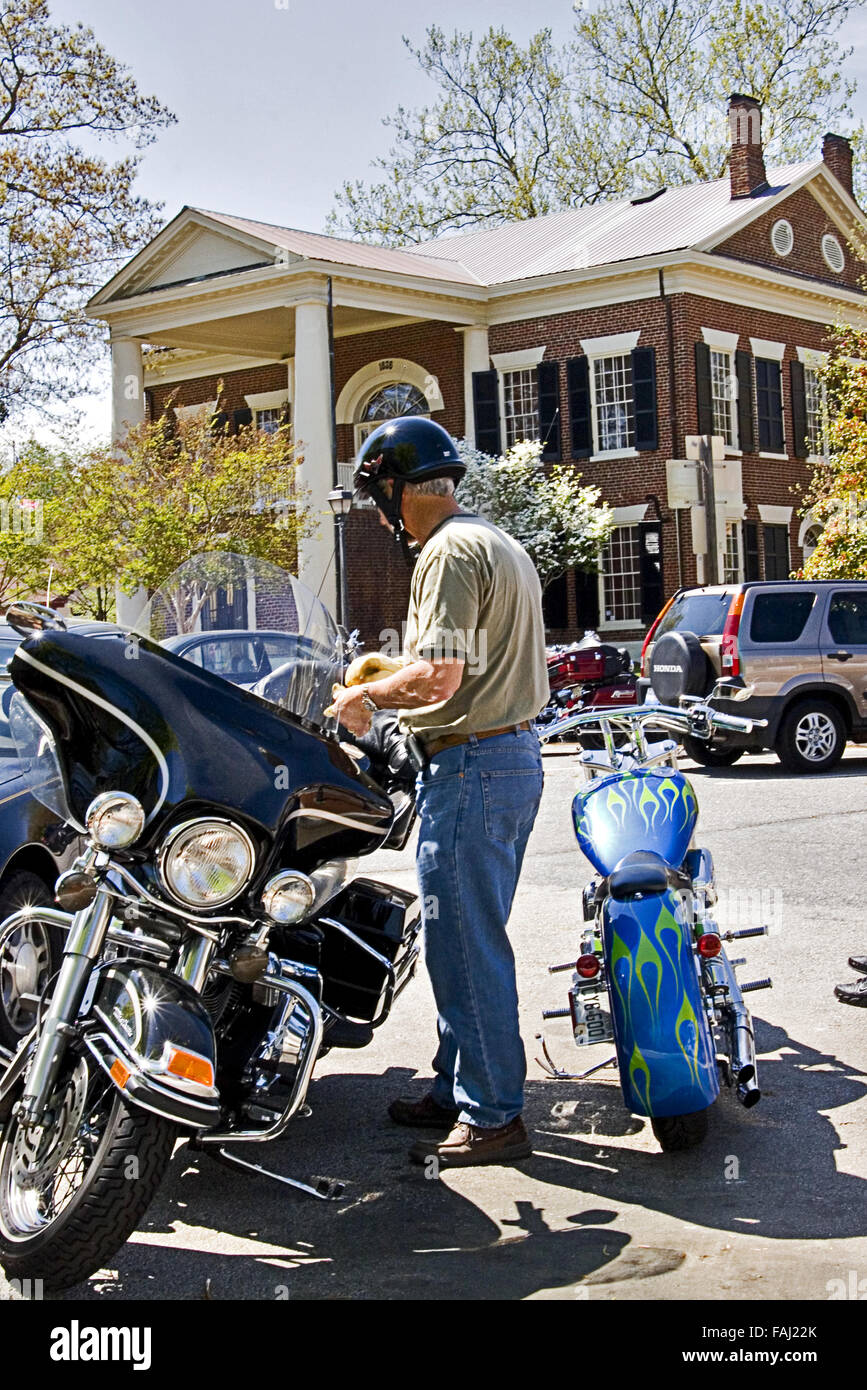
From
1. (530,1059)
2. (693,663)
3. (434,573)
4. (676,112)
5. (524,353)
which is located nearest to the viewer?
(434,573)

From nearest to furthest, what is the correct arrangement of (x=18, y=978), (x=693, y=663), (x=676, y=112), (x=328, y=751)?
1. (x=328, y=751)
2. (x=18, y=978)
3. (x=693, y=663)
4. (x=676, y=112)

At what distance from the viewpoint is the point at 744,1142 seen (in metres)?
4.83

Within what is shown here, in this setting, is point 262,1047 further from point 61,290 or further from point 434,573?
point 61,290

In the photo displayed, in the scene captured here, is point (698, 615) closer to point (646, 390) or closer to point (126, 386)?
point (646, 390)

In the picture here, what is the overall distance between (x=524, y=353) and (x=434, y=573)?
101 ft

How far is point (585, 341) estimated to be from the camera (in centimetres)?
3388

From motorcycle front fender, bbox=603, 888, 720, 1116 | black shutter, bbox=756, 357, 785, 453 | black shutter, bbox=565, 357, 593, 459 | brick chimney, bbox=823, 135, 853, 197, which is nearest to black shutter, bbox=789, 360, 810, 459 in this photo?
black shutter, bbox=756, 357, 785, 453

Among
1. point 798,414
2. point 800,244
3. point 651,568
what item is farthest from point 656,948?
point 800,244

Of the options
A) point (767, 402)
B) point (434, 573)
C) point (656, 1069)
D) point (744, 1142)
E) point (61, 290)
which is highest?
point (61, 290)

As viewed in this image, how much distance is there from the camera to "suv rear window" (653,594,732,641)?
16.2 metres

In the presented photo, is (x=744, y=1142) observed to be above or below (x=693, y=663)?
below

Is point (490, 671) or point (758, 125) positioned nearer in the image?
point (490, 671)

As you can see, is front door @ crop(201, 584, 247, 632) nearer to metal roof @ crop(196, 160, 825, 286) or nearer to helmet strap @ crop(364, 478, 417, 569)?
helmet strap @ crop(364, 478, 417, 569)

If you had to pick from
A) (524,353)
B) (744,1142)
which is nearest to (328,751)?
(744,1142)
